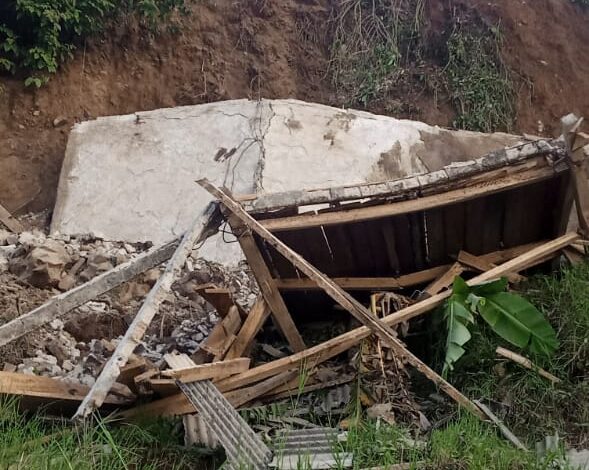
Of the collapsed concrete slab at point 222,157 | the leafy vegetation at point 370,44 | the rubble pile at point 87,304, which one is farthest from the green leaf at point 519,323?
the leafy vegetation at point 370,44

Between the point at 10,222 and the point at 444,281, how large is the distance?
17.2ft

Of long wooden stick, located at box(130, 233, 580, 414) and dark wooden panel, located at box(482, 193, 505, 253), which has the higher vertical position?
dark wooden panel, located at box(482, 193, 505, 253)

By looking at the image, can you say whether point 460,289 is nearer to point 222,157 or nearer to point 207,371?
point 207,371

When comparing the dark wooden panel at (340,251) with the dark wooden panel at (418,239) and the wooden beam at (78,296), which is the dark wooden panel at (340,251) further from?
the wooden beam at (78,296)

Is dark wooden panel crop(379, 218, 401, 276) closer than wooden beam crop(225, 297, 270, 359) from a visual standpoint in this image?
No

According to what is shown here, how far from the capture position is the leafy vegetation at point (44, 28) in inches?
340

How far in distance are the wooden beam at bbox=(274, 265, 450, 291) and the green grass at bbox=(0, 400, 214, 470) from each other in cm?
124

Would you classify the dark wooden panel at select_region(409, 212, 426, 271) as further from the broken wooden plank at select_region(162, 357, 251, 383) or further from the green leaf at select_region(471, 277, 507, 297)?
the broken wooden plank at select_region(162, 357, 251, 383)

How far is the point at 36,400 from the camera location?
3732mm

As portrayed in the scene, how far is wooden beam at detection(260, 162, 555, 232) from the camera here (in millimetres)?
4211

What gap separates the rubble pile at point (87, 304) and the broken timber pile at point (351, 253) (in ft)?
2.68

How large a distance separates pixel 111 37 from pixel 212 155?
3.05 meters

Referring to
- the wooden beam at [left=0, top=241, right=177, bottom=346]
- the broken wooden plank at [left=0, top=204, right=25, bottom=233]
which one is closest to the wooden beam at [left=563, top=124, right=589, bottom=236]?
the wooden beam at [left=0, top=241, right=177, bottom=346]

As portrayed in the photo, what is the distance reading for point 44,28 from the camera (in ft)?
28.7
